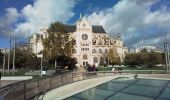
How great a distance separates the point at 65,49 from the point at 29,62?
2667cm

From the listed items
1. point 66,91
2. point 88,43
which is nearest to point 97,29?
point 88,43

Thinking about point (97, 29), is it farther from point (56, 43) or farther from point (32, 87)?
point (32, 87)

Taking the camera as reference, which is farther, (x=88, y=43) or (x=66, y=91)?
(x=88, y=43)

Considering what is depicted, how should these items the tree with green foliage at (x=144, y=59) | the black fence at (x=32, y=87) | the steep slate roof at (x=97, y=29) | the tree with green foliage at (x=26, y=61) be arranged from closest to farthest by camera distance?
1. the black fence at (x=32, y=87)
2. the tree with green foliage at (x=26, y=61)
3. the tree with green foliage at (x=144, y=59)
4. the steep slate roof at (x=97, y=29)

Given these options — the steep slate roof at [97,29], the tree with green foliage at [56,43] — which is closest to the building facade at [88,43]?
the steep slate roof at [97,29]

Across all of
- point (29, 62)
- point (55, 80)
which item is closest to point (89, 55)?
point (29, 62)

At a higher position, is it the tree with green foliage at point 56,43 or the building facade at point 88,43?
the building facade at point 88,43

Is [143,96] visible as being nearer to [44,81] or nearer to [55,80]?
[44,81]

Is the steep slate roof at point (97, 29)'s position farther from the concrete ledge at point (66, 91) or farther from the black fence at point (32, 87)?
the concrete ledge at point (66, 91)

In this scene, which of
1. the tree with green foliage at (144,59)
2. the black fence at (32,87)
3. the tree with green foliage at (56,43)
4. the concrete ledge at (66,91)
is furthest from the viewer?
the tree with green foliage at (144,59)

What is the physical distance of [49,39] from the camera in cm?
5500

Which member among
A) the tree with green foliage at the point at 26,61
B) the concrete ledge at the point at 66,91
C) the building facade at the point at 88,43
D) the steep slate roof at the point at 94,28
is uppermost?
the steep slate roof at the point at 94,28

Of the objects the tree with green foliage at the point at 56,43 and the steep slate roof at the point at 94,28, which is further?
the steep slate roof at the point at 94,28

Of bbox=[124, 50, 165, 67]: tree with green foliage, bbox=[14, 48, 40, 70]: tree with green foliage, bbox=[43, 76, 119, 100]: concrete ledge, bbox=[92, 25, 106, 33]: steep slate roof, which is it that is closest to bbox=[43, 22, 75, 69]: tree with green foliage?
bbox=[14, 48, 40, 70]: tree with green foliage
